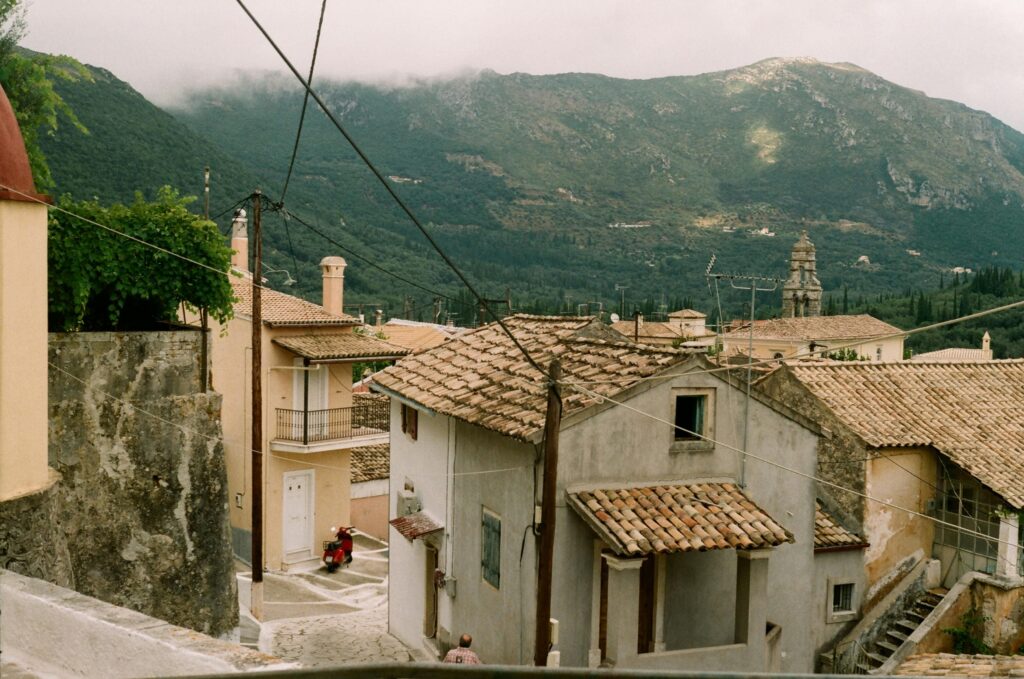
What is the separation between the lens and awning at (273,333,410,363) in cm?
2720

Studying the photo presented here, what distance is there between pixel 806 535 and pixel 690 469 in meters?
3.35

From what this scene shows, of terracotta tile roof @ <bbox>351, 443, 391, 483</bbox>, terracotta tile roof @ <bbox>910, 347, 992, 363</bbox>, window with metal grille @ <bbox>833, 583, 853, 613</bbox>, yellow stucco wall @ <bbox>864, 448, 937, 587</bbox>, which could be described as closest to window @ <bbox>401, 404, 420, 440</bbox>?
window with metal grille @ <bbox>833, 583, 853, 613</bbox>

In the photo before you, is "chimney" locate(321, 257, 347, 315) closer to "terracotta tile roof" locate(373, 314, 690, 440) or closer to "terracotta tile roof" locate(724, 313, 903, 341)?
"terracotta tile roof" locate(373, 314, 690, 440)

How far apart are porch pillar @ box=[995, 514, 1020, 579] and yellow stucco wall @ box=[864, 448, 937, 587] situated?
154 cm

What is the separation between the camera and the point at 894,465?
21297 millimetres

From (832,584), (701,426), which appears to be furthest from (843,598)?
(701,426)

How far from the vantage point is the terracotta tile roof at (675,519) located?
41.6ft

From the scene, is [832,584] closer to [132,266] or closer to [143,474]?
[143,474]

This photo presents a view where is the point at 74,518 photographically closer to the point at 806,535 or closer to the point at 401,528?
the point at 401,528

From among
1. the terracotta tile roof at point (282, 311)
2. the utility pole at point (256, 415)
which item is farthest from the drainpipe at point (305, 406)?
the utility pole at point (256, 415)

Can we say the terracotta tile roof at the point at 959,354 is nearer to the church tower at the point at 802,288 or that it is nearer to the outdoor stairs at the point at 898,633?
the church tower at the point at 802,288

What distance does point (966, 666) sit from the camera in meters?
15.2

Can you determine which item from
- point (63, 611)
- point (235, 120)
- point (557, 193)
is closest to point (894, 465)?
point (63, 611)

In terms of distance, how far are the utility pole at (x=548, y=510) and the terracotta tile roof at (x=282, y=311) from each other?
57.3 feet
